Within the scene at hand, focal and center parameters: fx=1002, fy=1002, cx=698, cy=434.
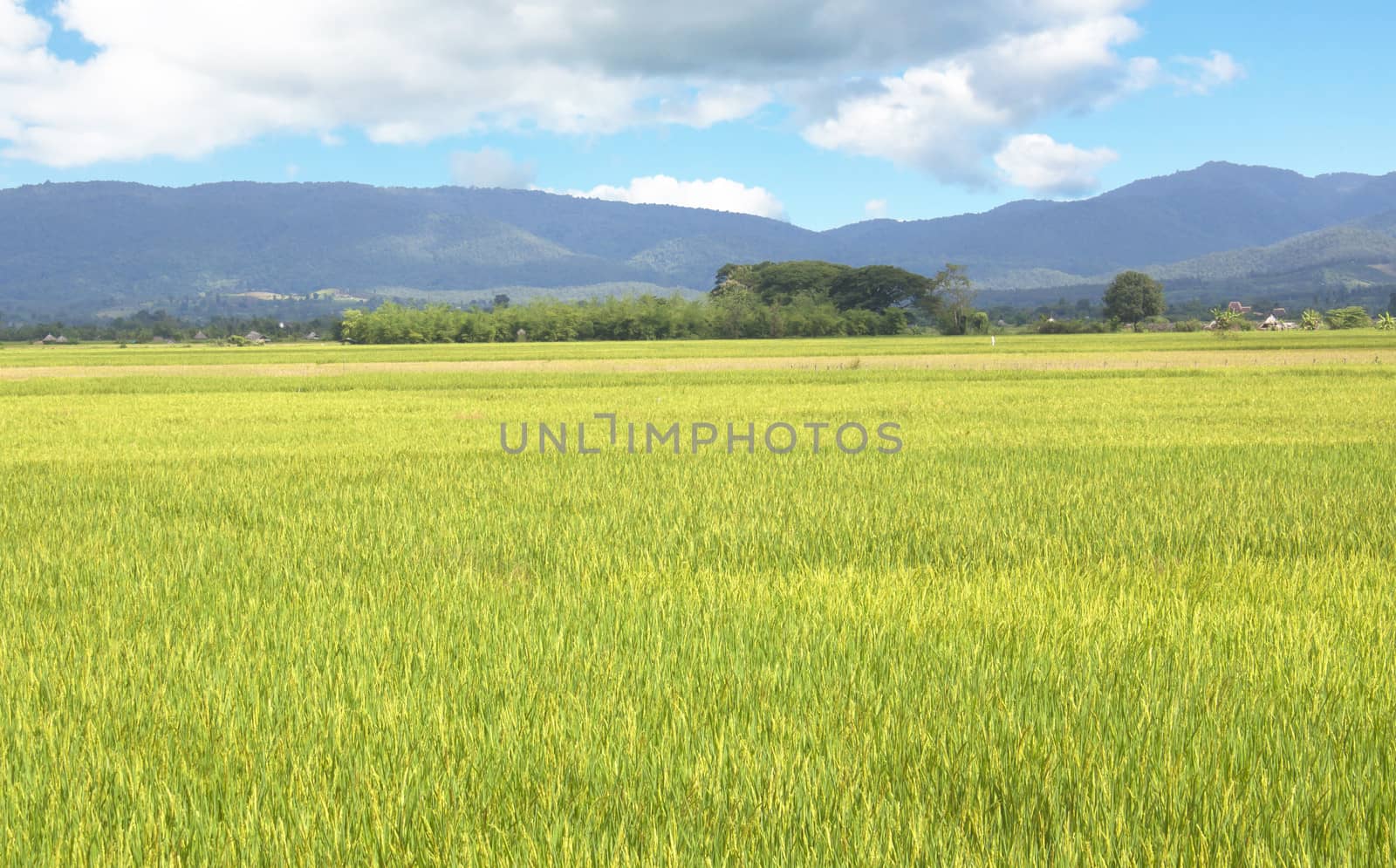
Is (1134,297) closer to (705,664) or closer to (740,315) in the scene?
(740,315)

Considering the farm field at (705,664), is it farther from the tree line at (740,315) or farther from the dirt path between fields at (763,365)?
the tree line at (740,315)

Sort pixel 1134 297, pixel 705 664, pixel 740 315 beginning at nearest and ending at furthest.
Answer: pixel 705 664 → pixel 740 315 → pixel 1134 297

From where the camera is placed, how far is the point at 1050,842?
252cm

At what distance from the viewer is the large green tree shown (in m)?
104

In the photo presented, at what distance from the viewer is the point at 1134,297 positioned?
342 feet

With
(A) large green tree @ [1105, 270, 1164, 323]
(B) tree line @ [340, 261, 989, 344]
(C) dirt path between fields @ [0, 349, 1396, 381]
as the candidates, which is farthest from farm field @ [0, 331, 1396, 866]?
(A) large green tree @ [1105, 270, 1164, 323]

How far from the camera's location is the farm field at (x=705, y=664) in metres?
2.59

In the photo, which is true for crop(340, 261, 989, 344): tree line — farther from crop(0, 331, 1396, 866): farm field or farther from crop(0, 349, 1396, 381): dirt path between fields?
crop(0, 331, 1396, 866): farm field

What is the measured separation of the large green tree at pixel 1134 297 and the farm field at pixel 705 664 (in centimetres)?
10257

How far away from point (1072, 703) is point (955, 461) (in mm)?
7359

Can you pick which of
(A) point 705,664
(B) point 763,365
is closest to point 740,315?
(B) point 763,365

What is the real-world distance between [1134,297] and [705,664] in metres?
111

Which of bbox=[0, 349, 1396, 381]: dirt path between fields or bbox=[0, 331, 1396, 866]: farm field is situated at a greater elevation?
bbox=[0, 349, 1396, 381]: dirt path between fields

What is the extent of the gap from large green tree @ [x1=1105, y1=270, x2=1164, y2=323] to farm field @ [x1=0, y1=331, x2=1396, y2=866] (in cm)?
10257
